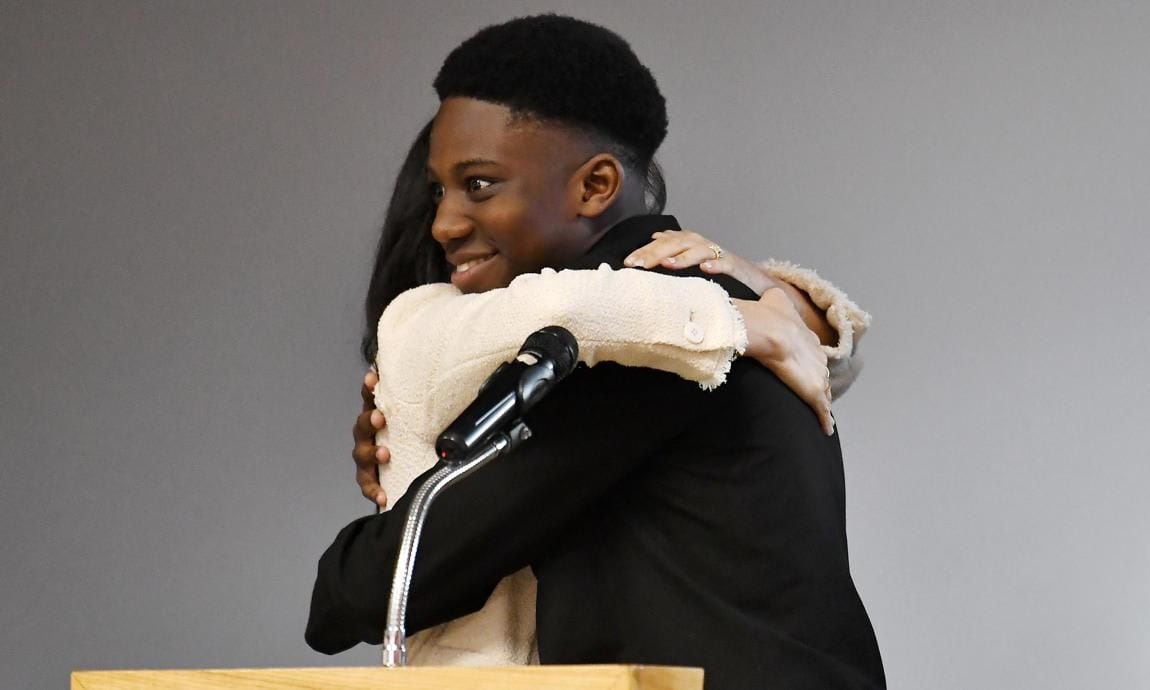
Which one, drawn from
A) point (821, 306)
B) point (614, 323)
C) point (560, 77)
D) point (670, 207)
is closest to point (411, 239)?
point (560, 77)

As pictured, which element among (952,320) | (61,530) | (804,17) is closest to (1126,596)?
(952,320)

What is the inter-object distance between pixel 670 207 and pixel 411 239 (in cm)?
110

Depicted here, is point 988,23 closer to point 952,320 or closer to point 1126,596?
point 952,320

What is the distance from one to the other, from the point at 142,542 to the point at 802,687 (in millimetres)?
1676

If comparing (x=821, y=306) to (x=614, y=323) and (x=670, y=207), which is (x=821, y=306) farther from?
(x=670, y=207)

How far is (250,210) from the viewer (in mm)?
2826

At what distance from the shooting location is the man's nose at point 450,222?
5.20ft

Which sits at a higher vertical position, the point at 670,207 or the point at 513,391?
the point at 670,207

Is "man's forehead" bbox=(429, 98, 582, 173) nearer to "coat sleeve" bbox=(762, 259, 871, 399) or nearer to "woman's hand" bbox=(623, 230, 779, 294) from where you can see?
"woman's hand" bbox=(623, 230, 779, 294)

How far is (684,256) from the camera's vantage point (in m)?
1.51

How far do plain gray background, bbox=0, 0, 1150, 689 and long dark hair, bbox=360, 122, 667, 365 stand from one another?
0.99 m

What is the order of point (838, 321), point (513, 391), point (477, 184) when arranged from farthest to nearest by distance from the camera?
point (838, 321), point (477, 184), point (513, 391)

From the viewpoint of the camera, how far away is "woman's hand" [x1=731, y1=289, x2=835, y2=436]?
1.44 m

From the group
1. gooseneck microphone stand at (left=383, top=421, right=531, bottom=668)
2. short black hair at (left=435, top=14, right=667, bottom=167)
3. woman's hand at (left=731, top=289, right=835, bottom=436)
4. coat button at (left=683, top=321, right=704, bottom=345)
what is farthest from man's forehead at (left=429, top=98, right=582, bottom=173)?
gooseneck microphone stand at (left=383, top=421, right=531, bottom=668)
